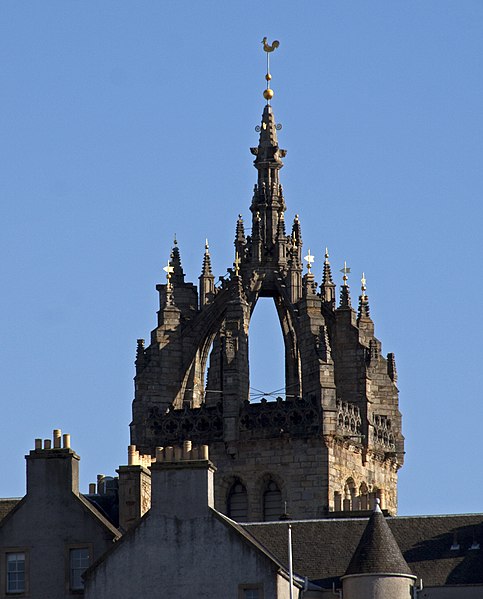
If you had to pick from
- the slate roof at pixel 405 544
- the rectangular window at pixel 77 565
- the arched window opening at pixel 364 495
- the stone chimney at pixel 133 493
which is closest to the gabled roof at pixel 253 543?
the slate roof at pixel 405 544

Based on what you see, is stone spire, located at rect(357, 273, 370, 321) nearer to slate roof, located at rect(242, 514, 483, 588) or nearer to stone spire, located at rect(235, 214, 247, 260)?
stone spire, located at rect(235, 214, 247, 260)

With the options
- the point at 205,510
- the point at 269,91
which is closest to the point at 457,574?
the point at 205,510

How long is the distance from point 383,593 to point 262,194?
60.6 meters

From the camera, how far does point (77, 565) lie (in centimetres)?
9919

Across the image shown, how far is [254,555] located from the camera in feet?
314

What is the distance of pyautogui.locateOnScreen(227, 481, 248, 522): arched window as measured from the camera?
14712 cm

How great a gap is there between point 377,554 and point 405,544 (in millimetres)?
5734

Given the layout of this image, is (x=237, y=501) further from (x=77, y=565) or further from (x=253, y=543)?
(x=253, y=543)

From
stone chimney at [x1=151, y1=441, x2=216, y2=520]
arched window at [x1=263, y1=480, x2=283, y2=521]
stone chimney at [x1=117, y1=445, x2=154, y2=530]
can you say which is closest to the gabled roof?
stone chimney at [x1=151, y1=441, x2=216, y2=520]

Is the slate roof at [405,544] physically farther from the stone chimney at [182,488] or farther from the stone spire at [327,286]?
the stone spire at [327,286]

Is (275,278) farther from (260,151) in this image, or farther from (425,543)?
(425,543)

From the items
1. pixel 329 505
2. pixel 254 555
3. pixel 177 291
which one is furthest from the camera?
pixel 177 291

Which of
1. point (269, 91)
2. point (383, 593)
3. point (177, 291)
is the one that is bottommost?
point (383, 593)

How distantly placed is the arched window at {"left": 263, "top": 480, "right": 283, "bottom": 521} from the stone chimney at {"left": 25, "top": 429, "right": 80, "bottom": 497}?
4647 centimetres
